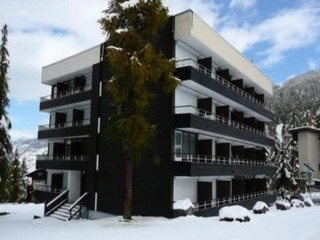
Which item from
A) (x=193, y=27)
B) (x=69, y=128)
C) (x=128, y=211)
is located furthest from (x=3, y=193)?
(x=193, y=27)

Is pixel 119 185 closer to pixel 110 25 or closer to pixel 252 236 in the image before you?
pixel 110 25

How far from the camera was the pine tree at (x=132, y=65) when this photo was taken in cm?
2111

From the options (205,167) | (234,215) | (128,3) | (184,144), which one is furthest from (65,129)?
(234,215)

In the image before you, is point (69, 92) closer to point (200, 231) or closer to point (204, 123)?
point (204, 123)

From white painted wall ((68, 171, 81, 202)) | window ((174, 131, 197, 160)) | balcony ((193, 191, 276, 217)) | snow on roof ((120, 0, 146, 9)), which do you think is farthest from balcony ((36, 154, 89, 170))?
snow on roof ((120, 0, 146, 9))

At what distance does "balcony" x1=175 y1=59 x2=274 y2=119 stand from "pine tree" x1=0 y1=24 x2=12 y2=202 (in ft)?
45.1

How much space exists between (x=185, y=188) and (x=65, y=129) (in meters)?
14.0

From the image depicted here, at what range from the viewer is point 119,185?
28234 mm

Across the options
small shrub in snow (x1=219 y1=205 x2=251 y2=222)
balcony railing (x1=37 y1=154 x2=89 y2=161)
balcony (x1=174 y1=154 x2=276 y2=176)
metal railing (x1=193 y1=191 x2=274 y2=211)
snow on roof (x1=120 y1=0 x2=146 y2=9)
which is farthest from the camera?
balcony railing (x1=37 y1=154 x2=89 y2=161)

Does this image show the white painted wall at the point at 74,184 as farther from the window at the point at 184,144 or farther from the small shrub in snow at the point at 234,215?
the small shrub in snow at the point at 234,215

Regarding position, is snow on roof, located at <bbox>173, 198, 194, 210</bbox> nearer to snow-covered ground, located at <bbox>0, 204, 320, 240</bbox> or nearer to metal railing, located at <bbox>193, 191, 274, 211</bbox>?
snow-covered ground, located at <bbox>0, 204, 320, 240</bbox>

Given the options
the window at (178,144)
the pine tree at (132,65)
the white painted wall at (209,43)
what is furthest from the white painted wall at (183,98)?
the pine tree at (132,65)

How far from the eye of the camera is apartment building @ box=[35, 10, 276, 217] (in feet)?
84.3

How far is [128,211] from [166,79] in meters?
8.19
